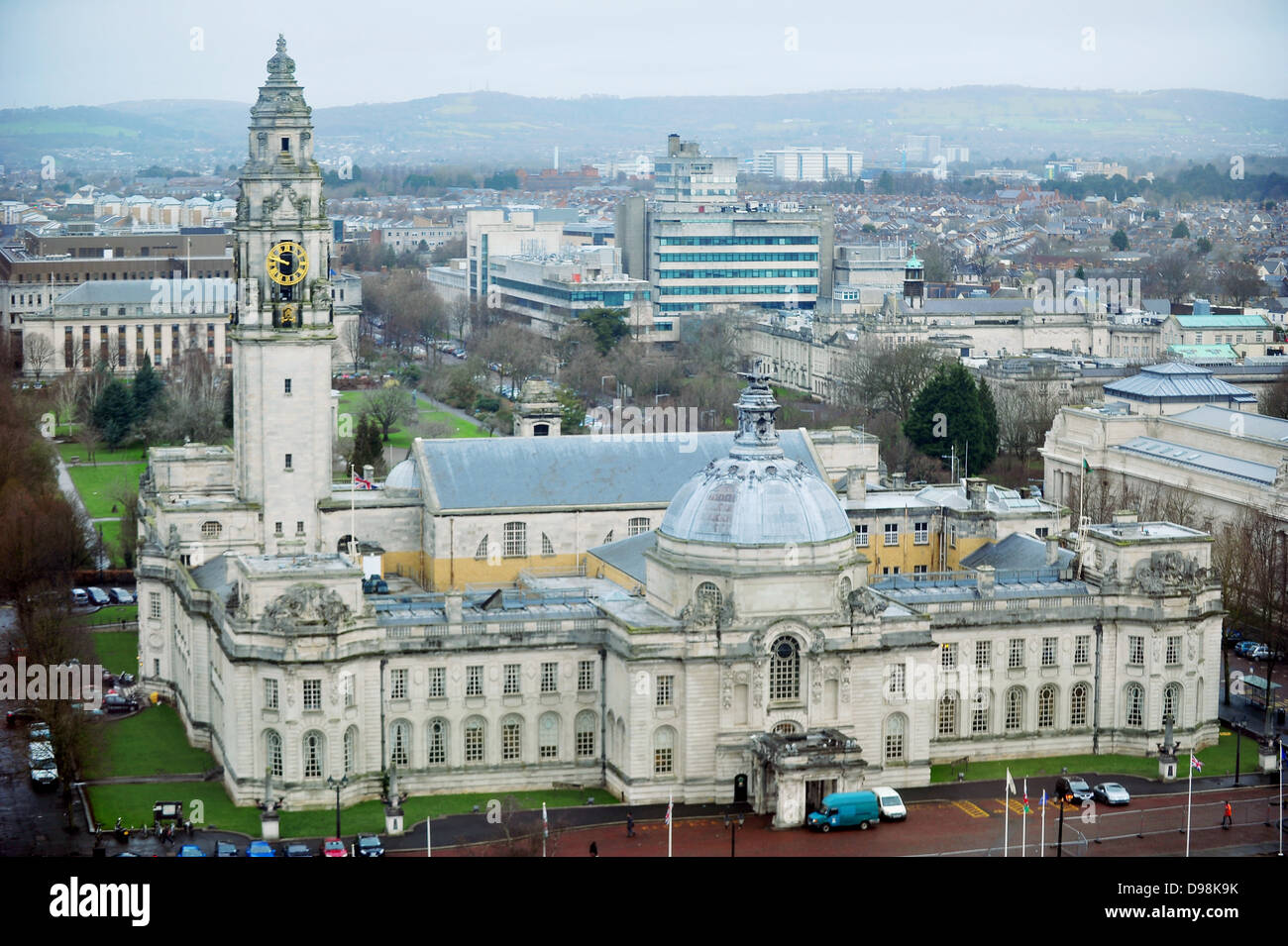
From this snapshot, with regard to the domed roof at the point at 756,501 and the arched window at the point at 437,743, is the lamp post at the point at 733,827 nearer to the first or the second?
the domed roof at the point at 756,501

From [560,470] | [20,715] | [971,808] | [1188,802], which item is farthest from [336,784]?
[1188,802]

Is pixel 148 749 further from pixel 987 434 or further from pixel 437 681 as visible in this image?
pixel 987 434

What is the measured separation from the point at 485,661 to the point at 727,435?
27.6 meters

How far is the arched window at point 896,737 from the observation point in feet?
269

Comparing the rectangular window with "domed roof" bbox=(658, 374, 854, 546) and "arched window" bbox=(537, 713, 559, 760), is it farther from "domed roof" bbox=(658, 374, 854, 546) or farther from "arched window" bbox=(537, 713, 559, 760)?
"domed roof" bbox=(658, 374, 854, 546)

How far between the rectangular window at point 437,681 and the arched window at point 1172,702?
96.3 feet

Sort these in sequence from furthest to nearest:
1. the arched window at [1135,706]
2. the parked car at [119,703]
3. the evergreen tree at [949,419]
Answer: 1. the evergreen tree at [949,419]
2. the parked car at [119,703]
3. the arched window at [1135,706]

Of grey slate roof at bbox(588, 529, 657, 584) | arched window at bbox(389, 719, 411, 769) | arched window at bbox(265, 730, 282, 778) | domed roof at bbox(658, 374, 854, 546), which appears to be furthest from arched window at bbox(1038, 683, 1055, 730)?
arched window at bbox(265, 730, 282, 778)

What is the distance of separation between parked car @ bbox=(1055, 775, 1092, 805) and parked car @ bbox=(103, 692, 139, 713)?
40.1 m

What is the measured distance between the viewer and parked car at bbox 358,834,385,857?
70875 millimetres

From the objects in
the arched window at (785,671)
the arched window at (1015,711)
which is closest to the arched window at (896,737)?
the arched window at (785,671)

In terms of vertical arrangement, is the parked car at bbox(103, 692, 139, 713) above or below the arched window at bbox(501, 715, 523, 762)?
below
